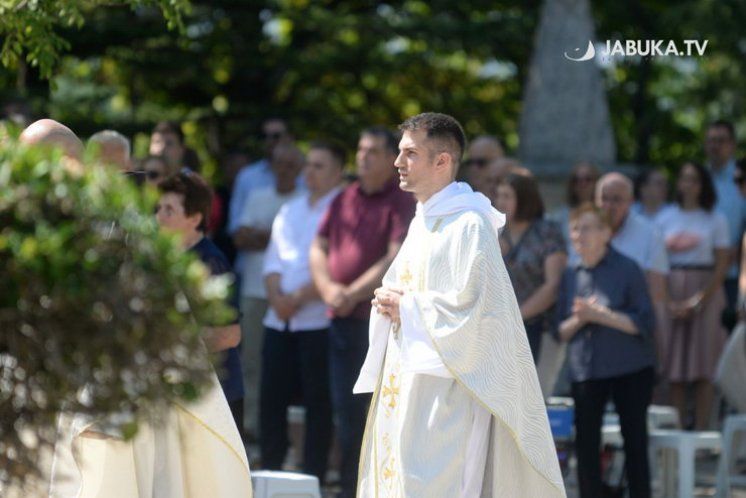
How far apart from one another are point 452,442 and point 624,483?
2671mm

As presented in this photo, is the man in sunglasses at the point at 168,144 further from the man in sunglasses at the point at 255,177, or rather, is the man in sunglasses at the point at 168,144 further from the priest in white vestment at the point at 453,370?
the priest in white vestment at the point at 453,370

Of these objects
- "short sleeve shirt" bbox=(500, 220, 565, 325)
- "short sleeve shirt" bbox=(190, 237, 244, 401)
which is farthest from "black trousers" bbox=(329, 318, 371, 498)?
"short sleeve shirt" bbox=(190, 237, 244, 401)

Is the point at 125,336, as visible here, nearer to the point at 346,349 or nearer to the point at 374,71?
the point at 346,349

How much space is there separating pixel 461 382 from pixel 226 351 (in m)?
1.17

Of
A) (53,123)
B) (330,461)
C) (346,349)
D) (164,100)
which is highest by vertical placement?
(164,100)

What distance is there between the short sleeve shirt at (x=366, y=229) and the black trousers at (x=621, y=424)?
1.39 metres

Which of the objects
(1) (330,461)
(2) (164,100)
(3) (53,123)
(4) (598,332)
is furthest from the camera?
(2) (164,100)

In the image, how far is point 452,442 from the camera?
639 cm

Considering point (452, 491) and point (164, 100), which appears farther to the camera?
point (164, 100)

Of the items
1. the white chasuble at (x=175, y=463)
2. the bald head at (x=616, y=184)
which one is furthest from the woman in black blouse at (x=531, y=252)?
the white chasuble at (x=175, y=463)

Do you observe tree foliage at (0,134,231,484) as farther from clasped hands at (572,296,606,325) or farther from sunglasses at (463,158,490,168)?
sunglasses at (463,158,490,168)

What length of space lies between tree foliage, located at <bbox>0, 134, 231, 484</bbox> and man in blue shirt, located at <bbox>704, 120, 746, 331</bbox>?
8.11 m

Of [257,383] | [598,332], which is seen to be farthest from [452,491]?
[257,383]

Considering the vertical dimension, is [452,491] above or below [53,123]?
below
